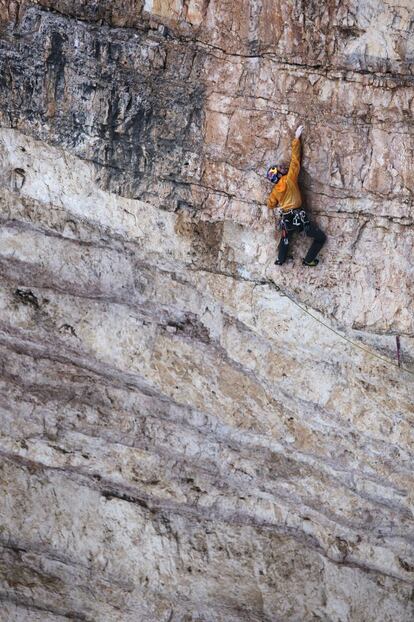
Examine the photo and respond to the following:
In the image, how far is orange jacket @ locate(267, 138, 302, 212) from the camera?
9.45 metres

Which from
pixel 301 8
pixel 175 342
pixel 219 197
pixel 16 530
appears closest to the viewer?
pixel 301 8

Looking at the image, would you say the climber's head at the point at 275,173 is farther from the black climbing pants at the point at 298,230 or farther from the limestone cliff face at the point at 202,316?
the black climbing pants at the point at 298,230

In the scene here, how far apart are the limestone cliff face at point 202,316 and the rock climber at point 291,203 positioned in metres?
0.20

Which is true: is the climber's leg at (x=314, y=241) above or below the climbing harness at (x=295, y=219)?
below

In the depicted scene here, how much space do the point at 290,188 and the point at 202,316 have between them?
7.35 ft

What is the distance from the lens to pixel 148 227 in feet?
34.4

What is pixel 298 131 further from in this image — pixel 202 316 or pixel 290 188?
pixel 202 316

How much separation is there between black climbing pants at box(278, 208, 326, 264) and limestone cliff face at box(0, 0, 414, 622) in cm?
21

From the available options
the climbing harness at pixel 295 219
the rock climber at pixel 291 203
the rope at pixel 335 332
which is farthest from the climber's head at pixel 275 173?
the rope at pixel 335 332

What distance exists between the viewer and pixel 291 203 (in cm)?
952

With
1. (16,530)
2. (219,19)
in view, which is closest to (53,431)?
(16,530)

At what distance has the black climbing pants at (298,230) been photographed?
9.60 meters

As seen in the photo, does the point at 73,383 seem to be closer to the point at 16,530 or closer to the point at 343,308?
the point at 16,530

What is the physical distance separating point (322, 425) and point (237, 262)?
8.04 ft
